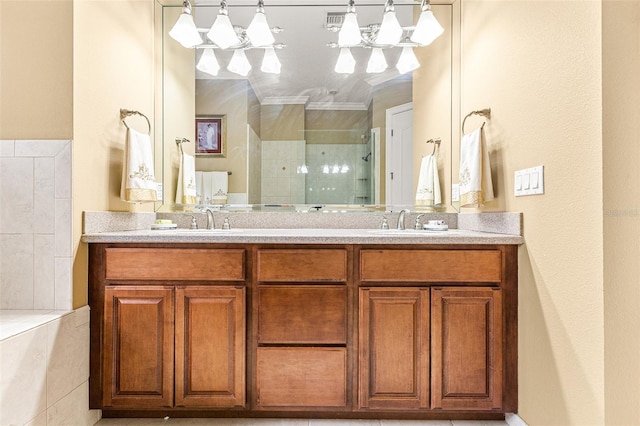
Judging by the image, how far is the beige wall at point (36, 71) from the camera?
150 centimetres

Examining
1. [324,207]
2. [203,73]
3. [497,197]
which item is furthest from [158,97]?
[497,197]

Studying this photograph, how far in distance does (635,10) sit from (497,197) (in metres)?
0.89

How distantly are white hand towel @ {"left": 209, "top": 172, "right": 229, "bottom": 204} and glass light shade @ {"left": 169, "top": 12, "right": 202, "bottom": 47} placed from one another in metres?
0.78

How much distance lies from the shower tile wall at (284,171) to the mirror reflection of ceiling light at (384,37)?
57 cm

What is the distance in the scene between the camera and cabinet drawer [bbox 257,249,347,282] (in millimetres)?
1571

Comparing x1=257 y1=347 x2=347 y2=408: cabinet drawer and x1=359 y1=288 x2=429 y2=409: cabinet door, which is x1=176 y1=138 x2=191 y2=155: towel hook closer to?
x1=257 y1=347 x2=347 y2=408: cabinet drawer

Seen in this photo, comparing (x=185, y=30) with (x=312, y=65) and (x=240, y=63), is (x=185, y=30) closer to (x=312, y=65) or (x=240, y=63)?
(x=240, y=63)

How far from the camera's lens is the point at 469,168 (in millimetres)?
1809

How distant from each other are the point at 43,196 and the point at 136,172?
1.35 feet

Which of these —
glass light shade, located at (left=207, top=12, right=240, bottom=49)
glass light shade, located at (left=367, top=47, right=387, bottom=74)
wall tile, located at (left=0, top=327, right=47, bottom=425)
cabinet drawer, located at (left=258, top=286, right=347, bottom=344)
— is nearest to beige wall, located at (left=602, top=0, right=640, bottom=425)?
cabinet drawer, located at (left=258, top=286, right=347, bottom=344)

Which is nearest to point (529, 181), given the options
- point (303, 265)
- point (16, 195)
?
point (303, 265)

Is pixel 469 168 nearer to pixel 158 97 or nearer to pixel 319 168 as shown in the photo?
pixel 319 168

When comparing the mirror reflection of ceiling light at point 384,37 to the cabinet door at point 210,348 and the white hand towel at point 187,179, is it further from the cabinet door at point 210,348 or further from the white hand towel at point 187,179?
the cabinet door at point 210,348

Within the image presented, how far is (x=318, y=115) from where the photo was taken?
2.21 meters
